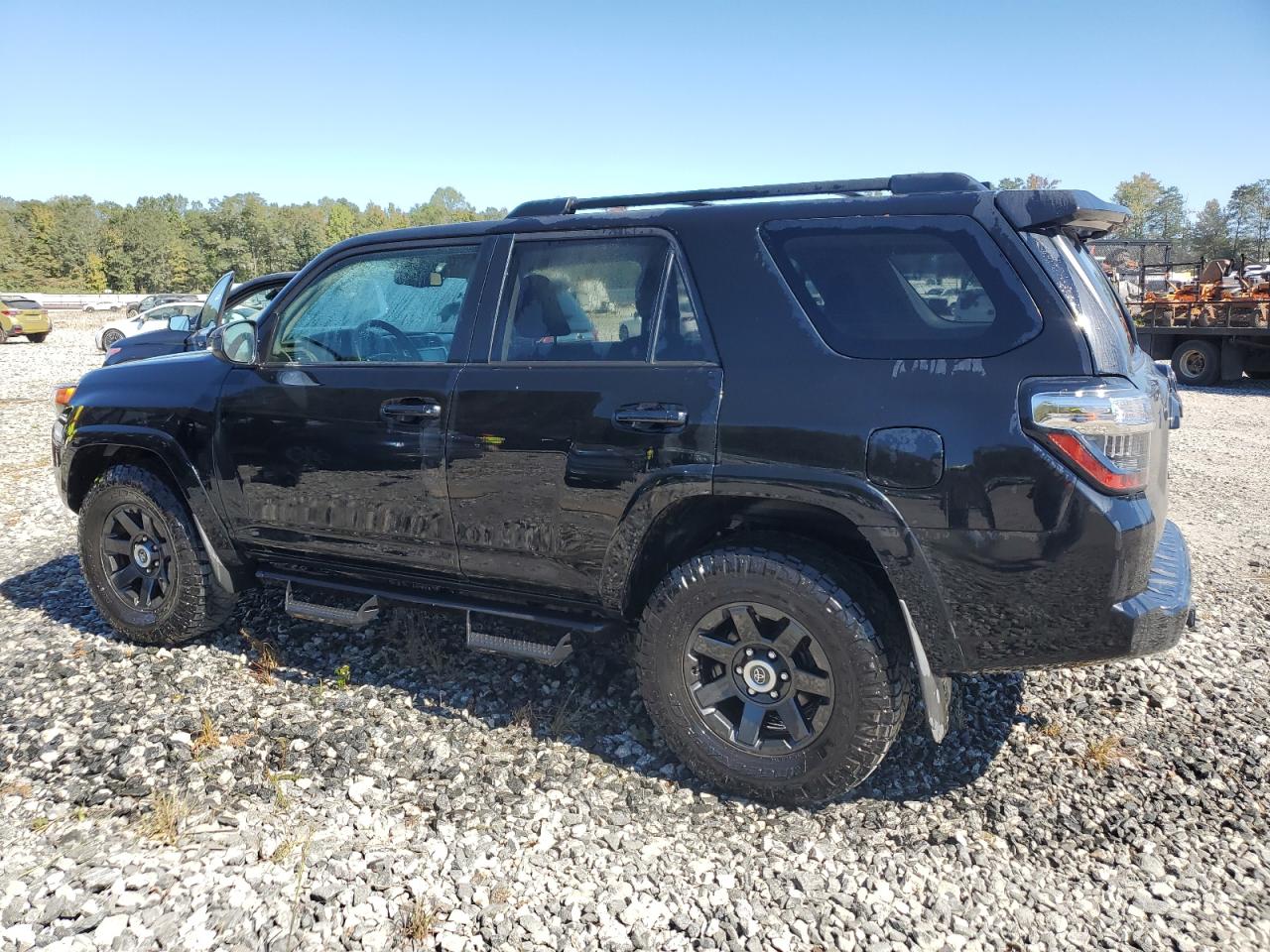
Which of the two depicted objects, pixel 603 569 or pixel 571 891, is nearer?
pixel 571 891

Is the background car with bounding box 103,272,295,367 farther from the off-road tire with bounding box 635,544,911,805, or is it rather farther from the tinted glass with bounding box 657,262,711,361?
the off-road tire with bounding box 635,544,911,805

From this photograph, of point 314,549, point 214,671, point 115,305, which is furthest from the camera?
point 115,305

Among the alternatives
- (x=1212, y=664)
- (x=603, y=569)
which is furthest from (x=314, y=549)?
(x=1212, y=664)

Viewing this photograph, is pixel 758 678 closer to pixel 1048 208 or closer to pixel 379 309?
pixel 1048 208

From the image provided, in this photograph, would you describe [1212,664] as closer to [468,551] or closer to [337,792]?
[468,551]

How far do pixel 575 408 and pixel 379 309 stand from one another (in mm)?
1204

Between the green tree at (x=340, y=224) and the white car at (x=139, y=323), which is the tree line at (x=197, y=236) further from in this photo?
the white car at (x=139, y=323)

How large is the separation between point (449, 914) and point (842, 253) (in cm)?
229

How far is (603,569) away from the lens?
3102 mm

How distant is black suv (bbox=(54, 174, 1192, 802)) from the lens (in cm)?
251

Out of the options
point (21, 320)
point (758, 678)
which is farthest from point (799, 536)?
point (21, 320)

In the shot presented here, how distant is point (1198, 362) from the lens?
52.9 feet

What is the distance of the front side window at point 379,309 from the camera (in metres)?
3.51

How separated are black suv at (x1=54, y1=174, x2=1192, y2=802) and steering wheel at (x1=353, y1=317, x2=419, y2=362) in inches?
0.4
